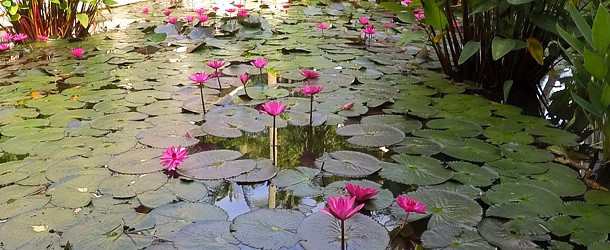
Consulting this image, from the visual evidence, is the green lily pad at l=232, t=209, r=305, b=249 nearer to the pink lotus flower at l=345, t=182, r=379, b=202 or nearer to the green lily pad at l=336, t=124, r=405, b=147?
the pink lotus flower at l=345, t=182, r=379, b=202

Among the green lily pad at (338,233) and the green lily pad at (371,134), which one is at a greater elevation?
the green lily pad at (338,233)

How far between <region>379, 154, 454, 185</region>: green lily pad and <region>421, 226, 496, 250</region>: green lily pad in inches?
8.4

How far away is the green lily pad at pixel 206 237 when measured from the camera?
3.22ft

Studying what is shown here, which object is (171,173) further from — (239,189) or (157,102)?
(157,102)

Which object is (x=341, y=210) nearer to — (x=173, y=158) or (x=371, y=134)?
(x=173, y=158)

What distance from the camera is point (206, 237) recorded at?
1010 mm

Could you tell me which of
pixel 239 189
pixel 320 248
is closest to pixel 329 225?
pixel 320 248

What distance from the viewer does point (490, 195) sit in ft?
3.84

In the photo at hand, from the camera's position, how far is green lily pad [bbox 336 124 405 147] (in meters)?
1.48

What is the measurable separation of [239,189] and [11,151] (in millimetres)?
713

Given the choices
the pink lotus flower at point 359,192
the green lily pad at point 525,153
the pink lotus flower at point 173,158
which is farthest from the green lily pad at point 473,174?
the pink lotus flower at point 173,158

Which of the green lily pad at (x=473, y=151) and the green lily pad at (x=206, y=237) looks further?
the green lily pad at (x=473, y=151)

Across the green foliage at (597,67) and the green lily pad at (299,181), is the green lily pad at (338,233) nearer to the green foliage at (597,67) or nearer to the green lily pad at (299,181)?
the green lily pad at (299,181)

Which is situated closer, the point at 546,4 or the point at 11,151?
the point at 11,151
